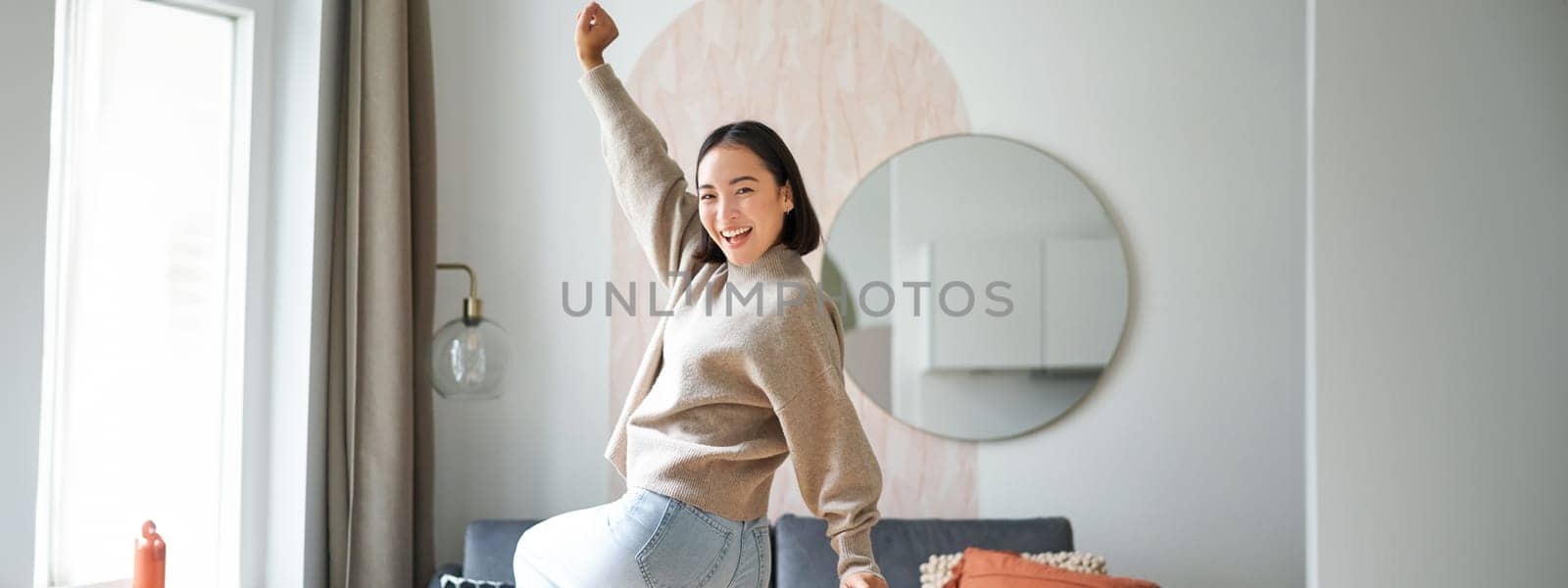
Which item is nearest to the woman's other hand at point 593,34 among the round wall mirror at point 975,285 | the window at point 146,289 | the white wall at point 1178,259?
the window at point 146,289

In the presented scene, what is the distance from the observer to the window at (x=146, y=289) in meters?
2.66

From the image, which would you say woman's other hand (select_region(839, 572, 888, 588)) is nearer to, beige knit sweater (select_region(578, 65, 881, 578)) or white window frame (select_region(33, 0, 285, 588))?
beige knit sweater (select_region(578, 65, 881, 578))

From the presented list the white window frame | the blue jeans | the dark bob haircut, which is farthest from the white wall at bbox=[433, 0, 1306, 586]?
the blue jeans

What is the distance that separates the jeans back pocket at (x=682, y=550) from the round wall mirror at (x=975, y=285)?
5.34 feet

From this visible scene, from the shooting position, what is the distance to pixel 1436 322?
2.34m

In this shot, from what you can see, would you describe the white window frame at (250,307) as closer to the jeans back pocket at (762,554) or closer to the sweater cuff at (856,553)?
the jeans back pocket at (762,554)

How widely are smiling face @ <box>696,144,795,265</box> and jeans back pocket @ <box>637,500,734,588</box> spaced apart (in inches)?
13.3

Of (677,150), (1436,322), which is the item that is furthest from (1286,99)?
(677,150)

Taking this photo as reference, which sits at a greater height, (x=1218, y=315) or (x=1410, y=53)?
(x=1410, y=53)

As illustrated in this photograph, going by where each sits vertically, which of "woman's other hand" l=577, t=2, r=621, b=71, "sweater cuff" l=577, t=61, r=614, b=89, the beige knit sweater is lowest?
the beige knit sweater

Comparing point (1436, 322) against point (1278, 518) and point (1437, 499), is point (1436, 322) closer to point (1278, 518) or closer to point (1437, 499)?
point (1437, 499)

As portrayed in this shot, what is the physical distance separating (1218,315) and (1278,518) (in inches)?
20.7

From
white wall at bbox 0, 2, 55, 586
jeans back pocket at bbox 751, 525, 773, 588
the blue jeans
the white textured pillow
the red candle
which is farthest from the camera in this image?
the white textured pillow

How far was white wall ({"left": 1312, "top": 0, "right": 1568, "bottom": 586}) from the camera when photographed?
2311 millimetres
